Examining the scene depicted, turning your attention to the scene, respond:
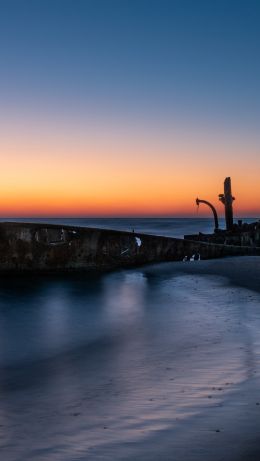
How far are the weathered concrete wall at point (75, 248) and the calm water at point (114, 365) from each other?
1.51 m

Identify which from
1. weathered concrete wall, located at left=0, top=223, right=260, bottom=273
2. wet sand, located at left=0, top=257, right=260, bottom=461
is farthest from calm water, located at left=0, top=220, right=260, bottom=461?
weathered concrete wall, located at left=0, top=223, right=260, bottom=273

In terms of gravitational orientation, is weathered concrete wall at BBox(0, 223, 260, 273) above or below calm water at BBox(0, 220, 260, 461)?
above

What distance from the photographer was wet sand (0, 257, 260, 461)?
297 centimetres

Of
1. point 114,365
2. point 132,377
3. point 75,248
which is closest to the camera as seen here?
point 132,377

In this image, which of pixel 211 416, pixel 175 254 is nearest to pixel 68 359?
pixel 211 416

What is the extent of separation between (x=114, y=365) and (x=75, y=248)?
7.93 m

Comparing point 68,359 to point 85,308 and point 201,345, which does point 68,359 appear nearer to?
point 201,345

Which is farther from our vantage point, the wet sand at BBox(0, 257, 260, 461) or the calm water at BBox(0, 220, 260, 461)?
the calm water at BBox(0, 220, 260, 461)

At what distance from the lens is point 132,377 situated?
4582mm

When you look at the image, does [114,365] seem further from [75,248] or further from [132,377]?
[75,248]

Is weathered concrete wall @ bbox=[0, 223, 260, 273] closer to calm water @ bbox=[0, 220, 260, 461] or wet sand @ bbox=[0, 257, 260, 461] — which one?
calm water @ bbox=[0, 220, 260, 461]

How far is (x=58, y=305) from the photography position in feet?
29.8

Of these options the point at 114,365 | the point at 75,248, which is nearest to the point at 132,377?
the point at 114,365

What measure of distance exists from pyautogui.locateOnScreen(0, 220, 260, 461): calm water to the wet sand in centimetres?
1
